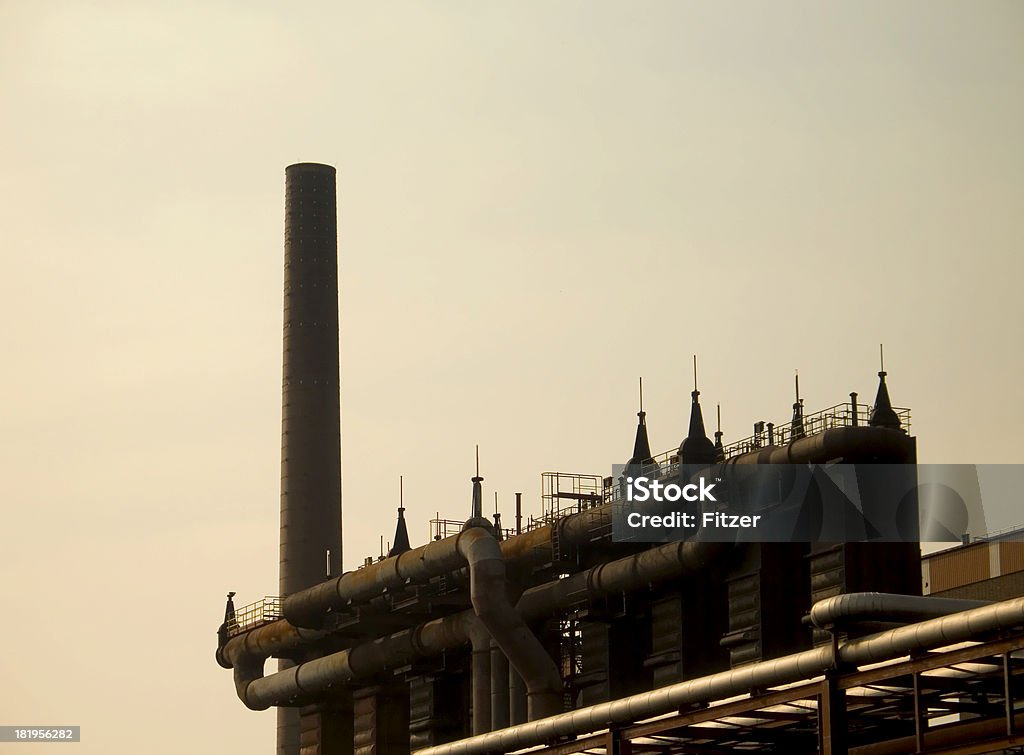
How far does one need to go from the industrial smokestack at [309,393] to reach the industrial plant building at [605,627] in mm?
103

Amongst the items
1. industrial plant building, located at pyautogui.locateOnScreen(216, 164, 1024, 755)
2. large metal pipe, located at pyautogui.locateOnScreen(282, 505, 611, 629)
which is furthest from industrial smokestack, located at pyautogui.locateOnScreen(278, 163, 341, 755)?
large metal pipe, located at pyautogui.locateOnScreen(282, 505, 611, 629)

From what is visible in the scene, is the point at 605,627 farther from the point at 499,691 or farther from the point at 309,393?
the point at 309,393

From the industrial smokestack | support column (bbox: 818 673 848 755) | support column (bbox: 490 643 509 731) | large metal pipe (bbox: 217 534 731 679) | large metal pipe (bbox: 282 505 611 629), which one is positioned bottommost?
support column (bbox: 818 673 848 755)

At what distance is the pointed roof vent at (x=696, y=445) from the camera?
54.2m

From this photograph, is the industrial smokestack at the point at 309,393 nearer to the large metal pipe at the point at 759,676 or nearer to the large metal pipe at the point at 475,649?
the large metal pipe at the point at 475,649

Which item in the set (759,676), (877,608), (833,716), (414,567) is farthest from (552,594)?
(833,716)

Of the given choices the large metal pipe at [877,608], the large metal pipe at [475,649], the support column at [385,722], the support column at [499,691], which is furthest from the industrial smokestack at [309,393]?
the large metal pipe at [877,608]

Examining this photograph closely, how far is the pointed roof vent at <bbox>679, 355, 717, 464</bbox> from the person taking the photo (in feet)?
178

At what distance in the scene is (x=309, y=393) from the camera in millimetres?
85312

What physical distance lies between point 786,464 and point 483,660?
14507mm

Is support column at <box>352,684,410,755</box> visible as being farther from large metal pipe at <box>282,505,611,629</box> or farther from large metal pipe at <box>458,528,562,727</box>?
large metal pipe at <box>458,528,562,727</box>

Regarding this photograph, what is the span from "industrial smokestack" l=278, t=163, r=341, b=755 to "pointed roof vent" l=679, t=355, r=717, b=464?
31.6m

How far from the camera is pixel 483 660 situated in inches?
2384

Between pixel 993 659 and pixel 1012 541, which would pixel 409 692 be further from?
pixel 993 659
